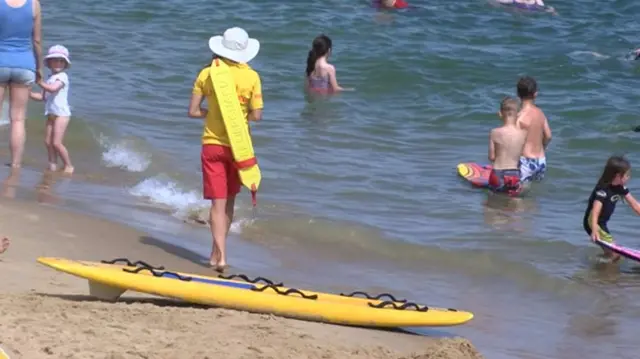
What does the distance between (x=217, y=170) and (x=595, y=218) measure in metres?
2.85

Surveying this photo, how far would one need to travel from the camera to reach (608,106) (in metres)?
13.8

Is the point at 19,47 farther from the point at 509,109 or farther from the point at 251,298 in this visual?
the point at 509,109

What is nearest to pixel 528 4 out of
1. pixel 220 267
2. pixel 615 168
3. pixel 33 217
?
pixel 615 168

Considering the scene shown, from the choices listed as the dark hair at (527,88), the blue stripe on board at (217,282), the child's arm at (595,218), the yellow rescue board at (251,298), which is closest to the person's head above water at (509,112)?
the dark hair at (527,88)

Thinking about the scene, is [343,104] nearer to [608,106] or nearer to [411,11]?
[608,106]

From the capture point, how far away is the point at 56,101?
9.54 m

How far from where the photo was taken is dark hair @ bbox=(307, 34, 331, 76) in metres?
14.0

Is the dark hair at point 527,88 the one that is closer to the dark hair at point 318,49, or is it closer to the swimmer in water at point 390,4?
the dark hair at point 318,49

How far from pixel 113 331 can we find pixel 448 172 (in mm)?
6124

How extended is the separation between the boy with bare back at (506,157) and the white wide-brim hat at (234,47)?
A: 3936 mm

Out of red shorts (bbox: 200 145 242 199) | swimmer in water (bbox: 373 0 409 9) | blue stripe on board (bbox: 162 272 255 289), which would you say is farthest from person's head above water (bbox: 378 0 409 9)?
blue stripe on board (bbox: 162 272 255 289)

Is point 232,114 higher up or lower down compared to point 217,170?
higher up

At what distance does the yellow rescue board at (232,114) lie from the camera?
6.74m

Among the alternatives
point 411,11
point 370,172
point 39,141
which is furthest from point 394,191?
point 411,11
